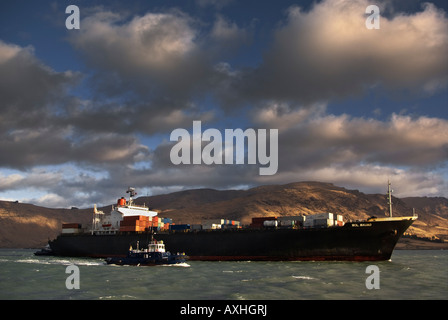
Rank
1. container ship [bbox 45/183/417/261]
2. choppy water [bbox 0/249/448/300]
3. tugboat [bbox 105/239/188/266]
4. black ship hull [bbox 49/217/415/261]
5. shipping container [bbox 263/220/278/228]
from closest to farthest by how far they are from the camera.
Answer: choppy water [bbox 0/249/448/300]
tugboat [bbox 105/239/188/266]
black ship hull [bbox 49/217/415/261]
container ship [bbox 45/183/417/261]
shipping container [bbox 263/220/278/228]

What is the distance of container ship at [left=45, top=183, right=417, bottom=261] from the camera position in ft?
171

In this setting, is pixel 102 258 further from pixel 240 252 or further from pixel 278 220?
pixel 278 220

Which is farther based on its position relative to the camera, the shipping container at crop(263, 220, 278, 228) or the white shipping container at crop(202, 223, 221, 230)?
the white shipping container at crop(202, 223, 221, 230)

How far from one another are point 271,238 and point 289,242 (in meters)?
2.84

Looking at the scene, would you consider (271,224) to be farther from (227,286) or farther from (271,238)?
(227,286)

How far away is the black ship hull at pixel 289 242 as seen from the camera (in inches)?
2045

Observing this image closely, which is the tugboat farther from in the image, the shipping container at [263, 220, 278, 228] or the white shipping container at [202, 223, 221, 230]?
the shipping container at [263, 220, 278, 228]

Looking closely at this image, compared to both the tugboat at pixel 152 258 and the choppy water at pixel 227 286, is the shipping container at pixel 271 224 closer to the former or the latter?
the tugboat at pixel 152 258

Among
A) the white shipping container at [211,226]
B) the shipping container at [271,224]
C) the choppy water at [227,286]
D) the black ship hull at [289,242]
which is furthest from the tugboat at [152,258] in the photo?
the shipping container at [271,224]

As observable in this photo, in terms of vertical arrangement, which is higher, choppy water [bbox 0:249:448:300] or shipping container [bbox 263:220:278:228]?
shipping container [bbox 263:220:278:228]

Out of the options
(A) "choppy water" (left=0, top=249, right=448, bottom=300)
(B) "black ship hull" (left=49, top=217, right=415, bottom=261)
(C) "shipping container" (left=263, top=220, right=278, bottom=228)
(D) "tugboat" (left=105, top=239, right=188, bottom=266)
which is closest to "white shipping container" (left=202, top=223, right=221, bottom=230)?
(B) "black ship hull" (left=49, top=217, right=415, bottom=261)

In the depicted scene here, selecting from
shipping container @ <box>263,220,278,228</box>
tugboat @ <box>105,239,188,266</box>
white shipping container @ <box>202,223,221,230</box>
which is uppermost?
shipping container @ <box>263,220,278,228</box>

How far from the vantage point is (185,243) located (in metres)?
62.8
